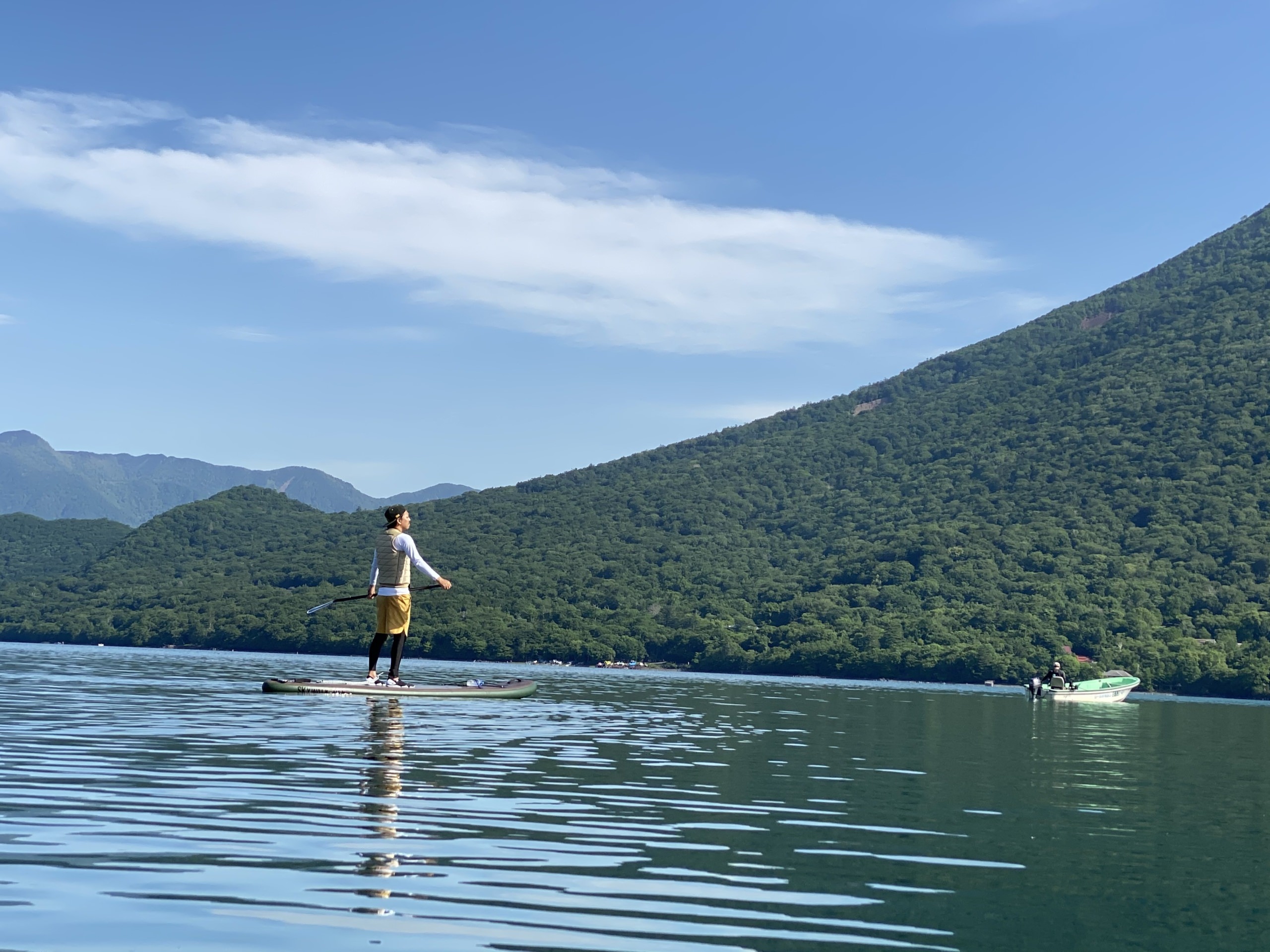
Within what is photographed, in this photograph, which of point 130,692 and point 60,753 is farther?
point 130,692

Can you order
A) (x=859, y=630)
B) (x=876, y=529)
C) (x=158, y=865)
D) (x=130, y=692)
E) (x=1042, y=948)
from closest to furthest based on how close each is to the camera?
1. (x=1042, y=948)
2. (x=158, y=865)
3. (x=130, y=692)
4. (x=859, y=630)
5. (x=876, y=529)

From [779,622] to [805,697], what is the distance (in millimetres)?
110870

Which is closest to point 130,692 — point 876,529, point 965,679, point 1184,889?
point 1184,889

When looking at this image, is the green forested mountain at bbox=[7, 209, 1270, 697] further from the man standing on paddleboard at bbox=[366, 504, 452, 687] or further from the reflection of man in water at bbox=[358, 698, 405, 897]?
→ the reflection of man in water at bbox=[358, 698, 405, 897]

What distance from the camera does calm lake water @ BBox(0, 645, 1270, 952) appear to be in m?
8.78

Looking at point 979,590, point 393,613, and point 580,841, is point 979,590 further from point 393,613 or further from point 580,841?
point 580,841

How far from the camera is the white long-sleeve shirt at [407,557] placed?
95.6ft

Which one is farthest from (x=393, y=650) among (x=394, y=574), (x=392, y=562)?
(x=392, y=562)

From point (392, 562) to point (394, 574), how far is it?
0.93ft

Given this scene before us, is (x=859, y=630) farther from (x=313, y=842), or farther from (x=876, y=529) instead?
(x=313, y=842)

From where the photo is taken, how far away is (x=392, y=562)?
29531mm

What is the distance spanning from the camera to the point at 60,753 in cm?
1759

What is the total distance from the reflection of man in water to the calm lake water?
0.06 meters

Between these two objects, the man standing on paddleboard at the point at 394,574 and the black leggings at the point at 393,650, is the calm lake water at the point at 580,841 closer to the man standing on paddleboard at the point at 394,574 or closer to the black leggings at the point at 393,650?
the man standing on paddleboard at the point at 394,574
